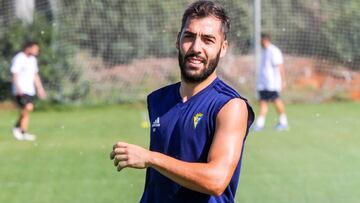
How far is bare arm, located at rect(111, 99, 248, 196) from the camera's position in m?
3.11

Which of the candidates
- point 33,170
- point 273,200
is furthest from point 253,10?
point 273,200

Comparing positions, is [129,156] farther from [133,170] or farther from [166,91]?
[133,170]

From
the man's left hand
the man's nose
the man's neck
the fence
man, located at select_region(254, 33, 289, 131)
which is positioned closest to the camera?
the man's left hand

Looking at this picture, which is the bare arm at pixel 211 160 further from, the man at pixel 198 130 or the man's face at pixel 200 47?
the man's face at pixel 200 47

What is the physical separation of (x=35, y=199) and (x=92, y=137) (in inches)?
211

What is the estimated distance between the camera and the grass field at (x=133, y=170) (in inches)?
355

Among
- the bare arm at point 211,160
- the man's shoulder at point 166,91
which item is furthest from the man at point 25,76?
the bare arm at point 211,160

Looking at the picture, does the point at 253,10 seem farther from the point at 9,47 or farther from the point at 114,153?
the point at 114,153

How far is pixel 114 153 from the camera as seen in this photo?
312cm

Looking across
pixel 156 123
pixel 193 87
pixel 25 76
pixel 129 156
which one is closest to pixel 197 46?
pixel 193 87

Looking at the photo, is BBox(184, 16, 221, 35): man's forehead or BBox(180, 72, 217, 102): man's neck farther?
BBox(180, 72, 217, 102): man's neck

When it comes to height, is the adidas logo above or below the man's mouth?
below

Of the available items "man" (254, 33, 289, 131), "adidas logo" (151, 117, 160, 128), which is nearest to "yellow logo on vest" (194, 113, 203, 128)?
"adidas logo" (151, 117, 160, 128)

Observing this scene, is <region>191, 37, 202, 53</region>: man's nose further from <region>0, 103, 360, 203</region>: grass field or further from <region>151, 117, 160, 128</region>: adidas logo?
<region>0, 103, 360, 203</region>: grass field
